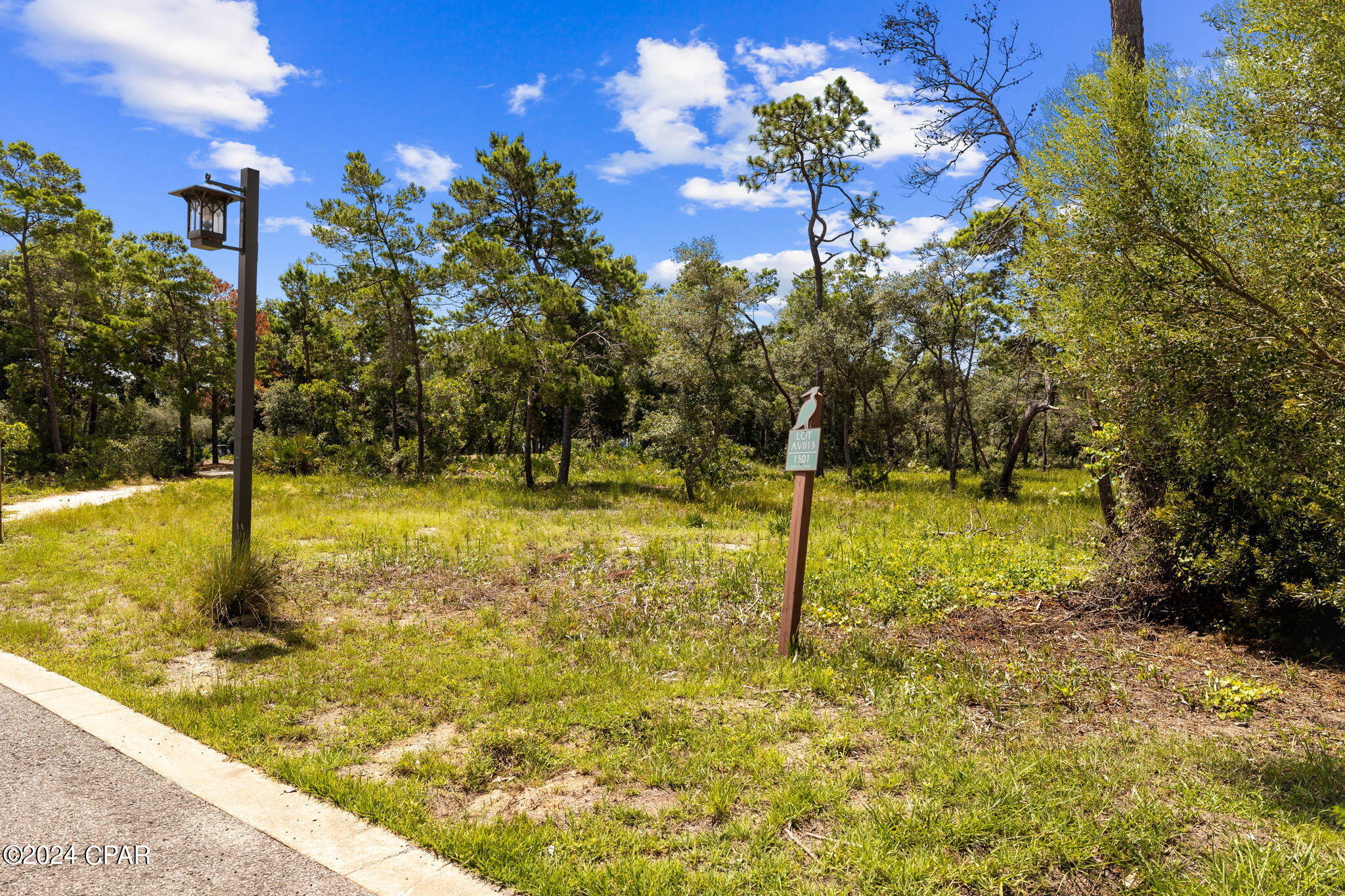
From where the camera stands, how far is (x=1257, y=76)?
353 centimetres

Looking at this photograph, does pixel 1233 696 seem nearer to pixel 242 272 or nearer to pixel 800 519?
pixel 800 519

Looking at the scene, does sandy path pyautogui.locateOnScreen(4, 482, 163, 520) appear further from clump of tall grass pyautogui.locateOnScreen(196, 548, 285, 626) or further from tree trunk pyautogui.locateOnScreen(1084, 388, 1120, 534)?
tree trunk pyautogui.locateOnScreen(1084, 388, 1120, 534)

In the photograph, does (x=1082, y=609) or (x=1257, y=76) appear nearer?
(x=1257, y=76)

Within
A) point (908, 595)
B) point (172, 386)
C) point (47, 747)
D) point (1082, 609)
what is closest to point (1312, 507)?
point (1082, 609)

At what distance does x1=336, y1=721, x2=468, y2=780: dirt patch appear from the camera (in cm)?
344

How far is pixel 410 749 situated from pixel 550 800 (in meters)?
1.01

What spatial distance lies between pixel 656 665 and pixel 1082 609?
413cm

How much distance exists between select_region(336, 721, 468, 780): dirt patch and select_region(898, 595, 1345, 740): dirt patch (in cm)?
305

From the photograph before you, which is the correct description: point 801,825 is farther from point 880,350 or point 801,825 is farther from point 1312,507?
point 880,350

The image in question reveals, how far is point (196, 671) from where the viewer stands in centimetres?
477

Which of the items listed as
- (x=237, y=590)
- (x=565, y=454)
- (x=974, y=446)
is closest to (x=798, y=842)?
(x=237, y=590)

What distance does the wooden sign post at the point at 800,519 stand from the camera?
516 centimetres

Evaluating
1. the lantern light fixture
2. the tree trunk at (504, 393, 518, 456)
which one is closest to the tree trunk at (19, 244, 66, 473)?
the tree trunk at (504, 393, 518, 456)

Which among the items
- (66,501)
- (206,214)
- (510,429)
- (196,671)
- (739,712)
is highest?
(206,214)
